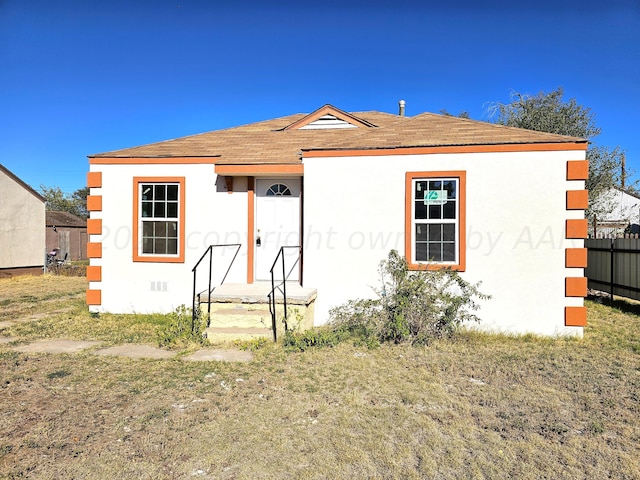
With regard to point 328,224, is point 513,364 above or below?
below

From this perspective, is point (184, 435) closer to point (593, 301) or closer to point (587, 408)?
point (587, 408)

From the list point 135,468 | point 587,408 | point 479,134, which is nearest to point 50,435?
point 135,468

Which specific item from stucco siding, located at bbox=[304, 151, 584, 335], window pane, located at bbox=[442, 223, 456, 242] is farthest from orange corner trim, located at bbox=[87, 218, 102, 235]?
window pane, located at bbox=[442, 223, 456, 242]

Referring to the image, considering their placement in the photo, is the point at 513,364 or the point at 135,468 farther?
the point at 513,364

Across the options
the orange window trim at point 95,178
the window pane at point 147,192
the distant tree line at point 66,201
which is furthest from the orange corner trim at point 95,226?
the distant tree line at point 66,201

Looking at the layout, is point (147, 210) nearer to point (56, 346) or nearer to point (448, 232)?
point (56, 346)

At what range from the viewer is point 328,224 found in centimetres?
795

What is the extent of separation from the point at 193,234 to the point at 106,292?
2.28m

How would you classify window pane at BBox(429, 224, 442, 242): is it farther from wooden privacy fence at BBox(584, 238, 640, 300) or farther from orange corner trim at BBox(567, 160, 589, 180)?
wooden privacy fence at BBox(584, 238, 640, 300)

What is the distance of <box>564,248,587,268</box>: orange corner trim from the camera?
716cm

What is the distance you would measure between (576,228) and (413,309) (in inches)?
127

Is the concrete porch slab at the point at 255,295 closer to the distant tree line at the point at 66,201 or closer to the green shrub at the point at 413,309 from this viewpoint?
the green shrub at the point at 413,309

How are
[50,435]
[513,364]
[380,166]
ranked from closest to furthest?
[50,435], [513,364], [380,166]

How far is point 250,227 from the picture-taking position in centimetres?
888
